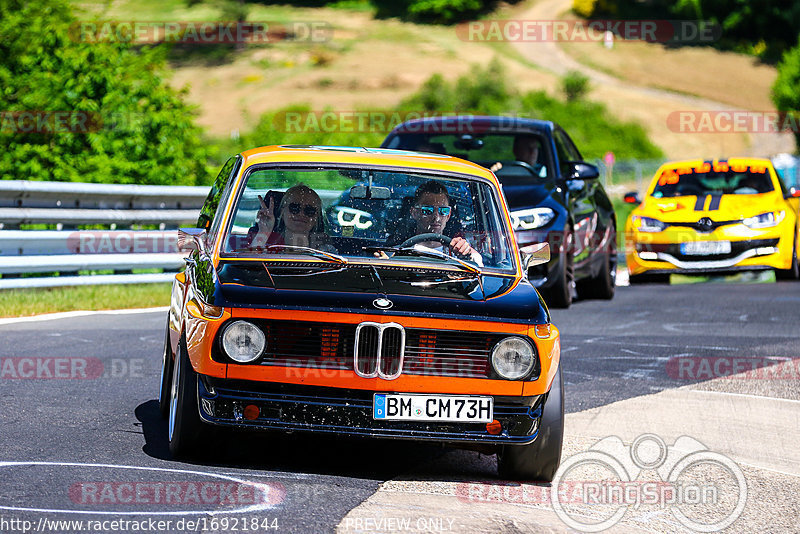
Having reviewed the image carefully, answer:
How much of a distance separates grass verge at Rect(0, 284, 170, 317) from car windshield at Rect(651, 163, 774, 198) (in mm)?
7094

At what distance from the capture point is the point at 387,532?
5102 millimetres

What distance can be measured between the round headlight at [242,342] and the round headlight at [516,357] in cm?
107

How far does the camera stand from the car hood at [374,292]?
235 inches

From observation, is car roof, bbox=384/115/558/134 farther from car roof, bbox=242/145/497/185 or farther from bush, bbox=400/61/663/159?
bush, bbox=400/61/663/159

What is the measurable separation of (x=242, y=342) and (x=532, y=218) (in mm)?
7411

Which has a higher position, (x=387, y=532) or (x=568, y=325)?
(x=387, y=532)

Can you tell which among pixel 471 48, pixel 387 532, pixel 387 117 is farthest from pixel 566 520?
pixel 471 48

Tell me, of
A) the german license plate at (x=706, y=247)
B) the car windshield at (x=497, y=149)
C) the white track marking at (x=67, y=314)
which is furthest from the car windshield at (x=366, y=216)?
the german license plate at (x=706, y=247)

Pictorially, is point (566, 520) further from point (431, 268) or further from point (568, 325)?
point (568, 325)

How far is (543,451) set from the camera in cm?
622

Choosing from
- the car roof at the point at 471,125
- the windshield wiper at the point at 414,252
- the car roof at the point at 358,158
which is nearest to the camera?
the windshield wiper at the point at 414,252

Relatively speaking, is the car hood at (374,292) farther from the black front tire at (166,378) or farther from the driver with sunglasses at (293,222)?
the black front tire at (166,378)

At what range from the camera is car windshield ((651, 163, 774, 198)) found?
17.9 meters

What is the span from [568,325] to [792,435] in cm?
538
